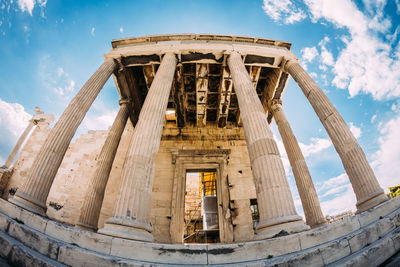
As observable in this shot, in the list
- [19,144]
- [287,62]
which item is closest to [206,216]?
[287,62]

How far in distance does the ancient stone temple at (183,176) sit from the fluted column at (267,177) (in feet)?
0.10

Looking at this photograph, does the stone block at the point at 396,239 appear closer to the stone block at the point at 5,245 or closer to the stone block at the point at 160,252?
the stone block at the point at 160,252

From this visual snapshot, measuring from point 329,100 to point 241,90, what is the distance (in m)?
4.05

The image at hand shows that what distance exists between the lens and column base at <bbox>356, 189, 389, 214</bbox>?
5469mm

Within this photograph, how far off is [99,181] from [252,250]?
8.24 meters

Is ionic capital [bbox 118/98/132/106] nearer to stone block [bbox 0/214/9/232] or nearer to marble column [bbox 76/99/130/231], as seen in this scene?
marble column [bbox 76/99/130/231]

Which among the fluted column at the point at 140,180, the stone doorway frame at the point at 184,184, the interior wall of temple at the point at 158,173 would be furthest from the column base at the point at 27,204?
the stone doorway frame at the point at 184,184

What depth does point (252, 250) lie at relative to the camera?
136 inches

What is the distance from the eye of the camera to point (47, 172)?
5965 millimetres

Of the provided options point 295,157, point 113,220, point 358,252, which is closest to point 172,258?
point 113,220

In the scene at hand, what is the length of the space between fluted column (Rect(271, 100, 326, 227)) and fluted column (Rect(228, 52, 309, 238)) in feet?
14.4

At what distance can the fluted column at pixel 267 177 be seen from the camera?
14.6ft

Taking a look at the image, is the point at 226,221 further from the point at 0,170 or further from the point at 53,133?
the point at 0,170

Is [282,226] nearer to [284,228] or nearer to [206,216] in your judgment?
[284,228]
